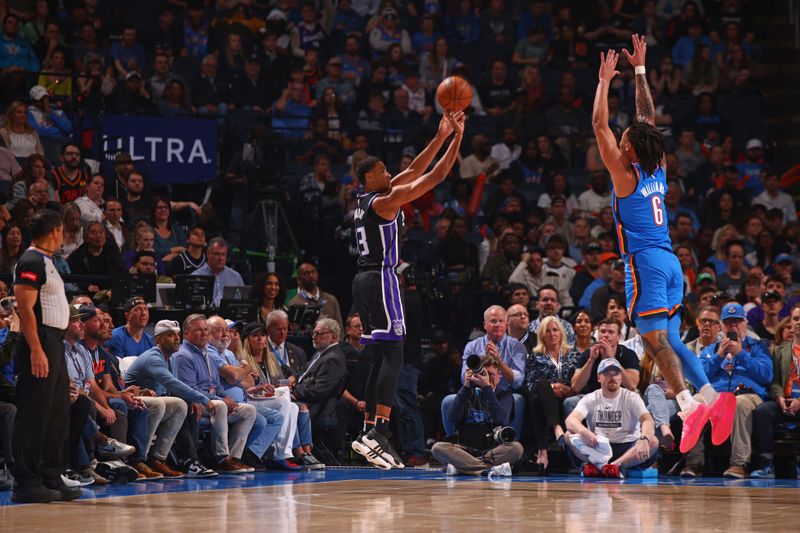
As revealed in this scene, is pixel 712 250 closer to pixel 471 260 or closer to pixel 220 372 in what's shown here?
pixel 471 260

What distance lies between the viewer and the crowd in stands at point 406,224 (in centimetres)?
1123

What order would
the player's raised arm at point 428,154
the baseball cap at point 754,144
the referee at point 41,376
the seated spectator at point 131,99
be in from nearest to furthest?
the referee at point 41,376, the player's raised arm at point 428,154, the seated spectator at point 131,99, the baseball cap at point 754,144

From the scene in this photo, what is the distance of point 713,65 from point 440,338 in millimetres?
8622

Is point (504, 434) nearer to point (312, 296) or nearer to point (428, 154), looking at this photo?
point (428, 154)

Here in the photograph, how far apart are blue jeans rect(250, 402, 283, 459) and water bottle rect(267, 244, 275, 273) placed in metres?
2.67

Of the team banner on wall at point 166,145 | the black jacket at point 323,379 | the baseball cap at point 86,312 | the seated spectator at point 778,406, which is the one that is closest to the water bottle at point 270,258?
the team banner on wall at point 166,145

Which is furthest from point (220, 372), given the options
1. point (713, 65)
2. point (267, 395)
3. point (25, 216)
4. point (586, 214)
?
point (713, 65)

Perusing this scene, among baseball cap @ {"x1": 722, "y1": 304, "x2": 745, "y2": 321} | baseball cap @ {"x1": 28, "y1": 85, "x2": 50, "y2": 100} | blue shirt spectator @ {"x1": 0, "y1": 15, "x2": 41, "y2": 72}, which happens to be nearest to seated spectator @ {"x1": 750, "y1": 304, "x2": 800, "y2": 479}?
baseball cap @ {"x1": 722, "y1": 304, "x2": 745, "y2": 321}

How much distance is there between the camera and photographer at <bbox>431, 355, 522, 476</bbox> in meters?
10.9

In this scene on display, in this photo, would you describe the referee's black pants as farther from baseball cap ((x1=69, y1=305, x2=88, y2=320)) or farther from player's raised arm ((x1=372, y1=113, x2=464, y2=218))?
player's raised arm ((x1=372, y1=113, x2=464, y2=218))

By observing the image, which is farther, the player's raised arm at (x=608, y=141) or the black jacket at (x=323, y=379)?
the black jacket at (x=323, y=379)

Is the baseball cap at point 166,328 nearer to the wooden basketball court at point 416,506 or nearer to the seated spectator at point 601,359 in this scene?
the wooden basketball court at point 416,506

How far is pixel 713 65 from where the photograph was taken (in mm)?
19516

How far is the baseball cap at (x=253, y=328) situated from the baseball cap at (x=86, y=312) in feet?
6.97
